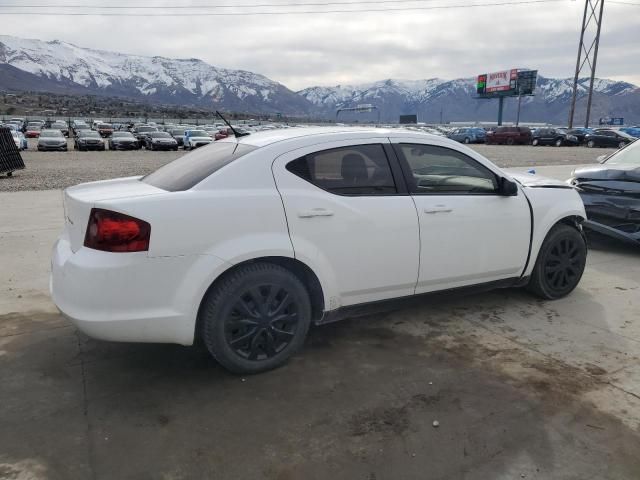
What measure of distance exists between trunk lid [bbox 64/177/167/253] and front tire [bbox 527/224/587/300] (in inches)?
129

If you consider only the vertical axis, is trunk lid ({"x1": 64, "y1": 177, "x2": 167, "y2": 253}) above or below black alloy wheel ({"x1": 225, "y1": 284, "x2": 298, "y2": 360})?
above

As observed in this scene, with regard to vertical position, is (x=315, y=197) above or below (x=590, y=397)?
above

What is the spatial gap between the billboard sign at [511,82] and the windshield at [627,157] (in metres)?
86.6

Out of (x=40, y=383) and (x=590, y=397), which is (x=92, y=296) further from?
(x=590, y=397)

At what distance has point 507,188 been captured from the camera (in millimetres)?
4258

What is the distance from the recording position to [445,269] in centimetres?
406

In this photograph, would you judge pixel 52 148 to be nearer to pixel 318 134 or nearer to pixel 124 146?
pixel 124 146

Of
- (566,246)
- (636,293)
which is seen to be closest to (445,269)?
(566,246)

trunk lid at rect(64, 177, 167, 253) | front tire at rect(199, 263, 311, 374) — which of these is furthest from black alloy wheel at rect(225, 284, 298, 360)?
trunk lid at rect(64, 177, 167, 253)

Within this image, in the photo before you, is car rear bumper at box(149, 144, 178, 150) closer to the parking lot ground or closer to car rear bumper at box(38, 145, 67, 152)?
car rear bumper at box(38, 145, 67, 152)

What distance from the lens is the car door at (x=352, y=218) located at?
11.5ft

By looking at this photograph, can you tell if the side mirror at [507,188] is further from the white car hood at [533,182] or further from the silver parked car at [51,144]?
the silver parked car at [51,144]

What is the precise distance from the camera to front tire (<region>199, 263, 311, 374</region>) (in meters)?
3.29

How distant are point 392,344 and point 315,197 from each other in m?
1.27
